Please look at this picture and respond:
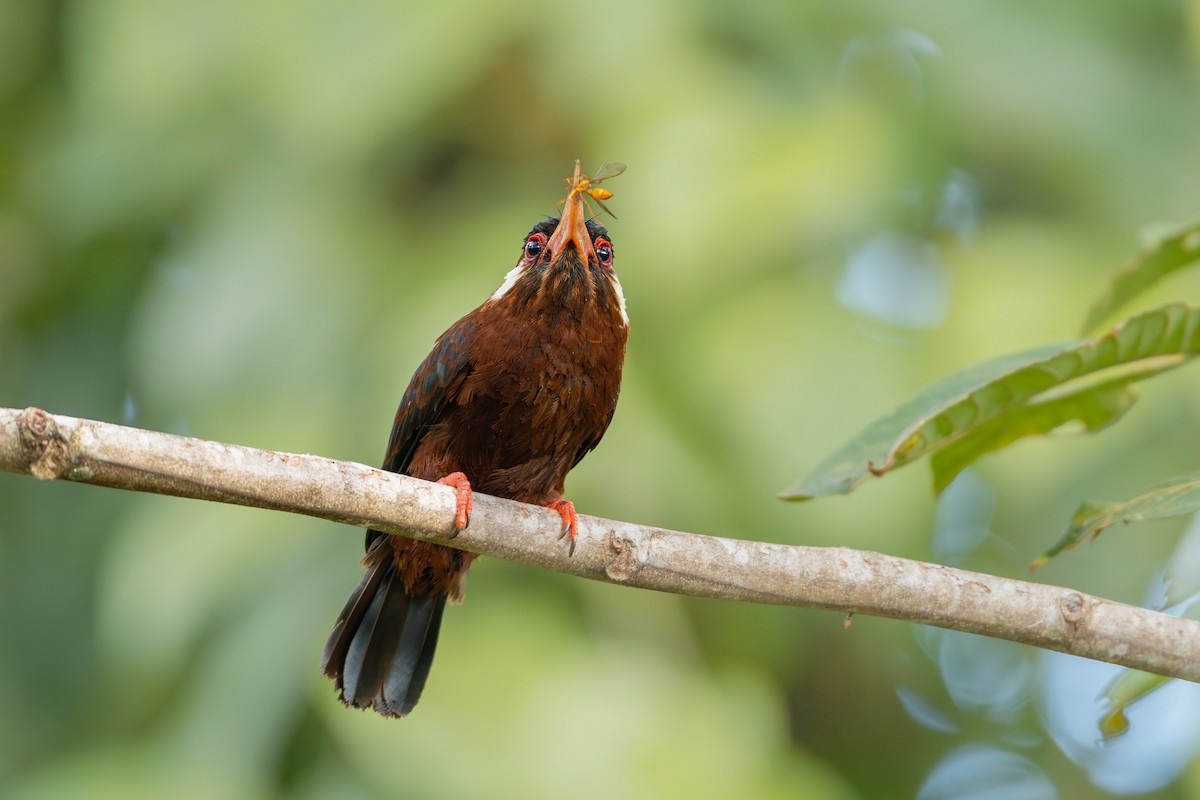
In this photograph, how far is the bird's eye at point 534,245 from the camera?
3.38 meters

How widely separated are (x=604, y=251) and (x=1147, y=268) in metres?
1.32

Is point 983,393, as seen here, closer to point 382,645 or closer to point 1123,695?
point 1123,695

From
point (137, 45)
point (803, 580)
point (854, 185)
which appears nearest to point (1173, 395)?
point (854, 185)

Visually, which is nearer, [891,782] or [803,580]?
[803,580]

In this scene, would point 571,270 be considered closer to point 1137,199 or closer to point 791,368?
point 791,368

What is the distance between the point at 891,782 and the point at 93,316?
3.87 meters

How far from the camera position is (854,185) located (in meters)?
3.97

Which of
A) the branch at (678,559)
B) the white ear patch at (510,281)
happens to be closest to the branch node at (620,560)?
the branch at (678,559)

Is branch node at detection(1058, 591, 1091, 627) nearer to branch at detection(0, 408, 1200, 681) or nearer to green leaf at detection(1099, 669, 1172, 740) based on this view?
branch at detection(0, 408, 1200, 681)

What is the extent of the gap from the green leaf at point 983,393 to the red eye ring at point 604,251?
1.08 metres

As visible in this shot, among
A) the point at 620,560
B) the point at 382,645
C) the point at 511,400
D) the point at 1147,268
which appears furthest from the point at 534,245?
the point at 1147,268

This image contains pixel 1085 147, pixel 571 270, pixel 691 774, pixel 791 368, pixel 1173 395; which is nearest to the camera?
pixel 571 270

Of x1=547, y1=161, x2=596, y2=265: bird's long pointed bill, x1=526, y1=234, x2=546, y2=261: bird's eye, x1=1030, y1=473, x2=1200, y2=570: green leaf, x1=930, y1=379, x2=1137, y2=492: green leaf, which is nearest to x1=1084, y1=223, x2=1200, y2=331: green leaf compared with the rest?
x1=930, y1=379, x2=1137, y2=492: green leaf

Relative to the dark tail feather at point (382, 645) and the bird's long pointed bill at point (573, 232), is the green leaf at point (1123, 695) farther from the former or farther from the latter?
the dark tail feather at point (382, 645)
